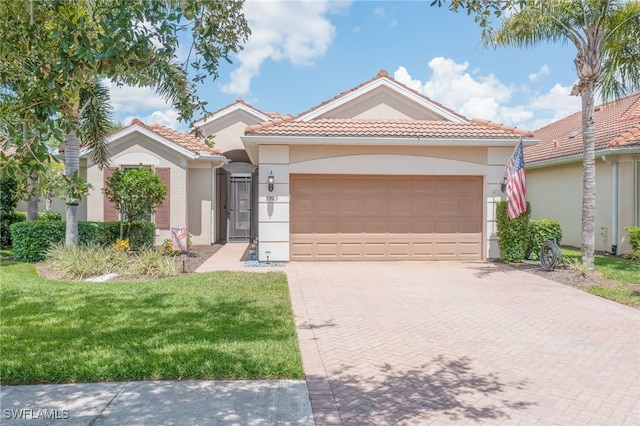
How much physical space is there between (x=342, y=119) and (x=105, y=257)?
8048 mm

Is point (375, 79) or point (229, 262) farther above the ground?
point (375, 79)

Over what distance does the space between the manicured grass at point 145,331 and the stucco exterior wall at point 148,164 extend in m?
6.82

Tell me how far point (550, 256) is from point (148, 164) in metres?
14.0

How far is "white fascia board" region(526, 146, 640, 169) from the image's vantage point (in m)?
13.6

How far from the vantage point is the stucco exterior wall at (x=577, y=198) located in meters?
14.3

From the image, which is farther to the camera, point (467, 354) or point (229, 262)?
point (229, 262)

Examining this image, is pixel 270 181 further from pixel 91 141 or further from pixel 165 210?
pixel 91 141

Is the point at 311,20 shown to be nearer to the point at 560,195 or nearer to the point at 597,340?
the point at 597,340

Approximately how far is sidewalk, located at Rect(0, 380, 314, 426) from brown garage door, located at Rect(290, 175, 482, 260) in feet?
28.8

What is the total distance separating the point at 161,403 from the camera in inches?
162

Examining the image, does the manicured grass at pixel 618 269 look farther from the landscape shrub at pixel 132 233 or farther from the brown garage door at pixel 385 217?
the landscape shrub at pixel 132 233

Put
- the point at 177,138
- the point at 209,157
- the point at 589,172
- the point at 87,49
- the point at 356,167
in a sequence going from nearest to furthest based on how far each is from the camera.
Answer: the point at 87,49 → the point at 589,172 → the point at 356,167 → the point at 209,157 → the point at 177,138

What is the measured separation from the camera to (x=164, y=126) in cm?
1836

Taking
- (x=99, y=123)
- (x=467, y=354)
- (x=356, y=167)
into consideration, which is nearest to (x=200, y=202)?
(x=99, y=123)
